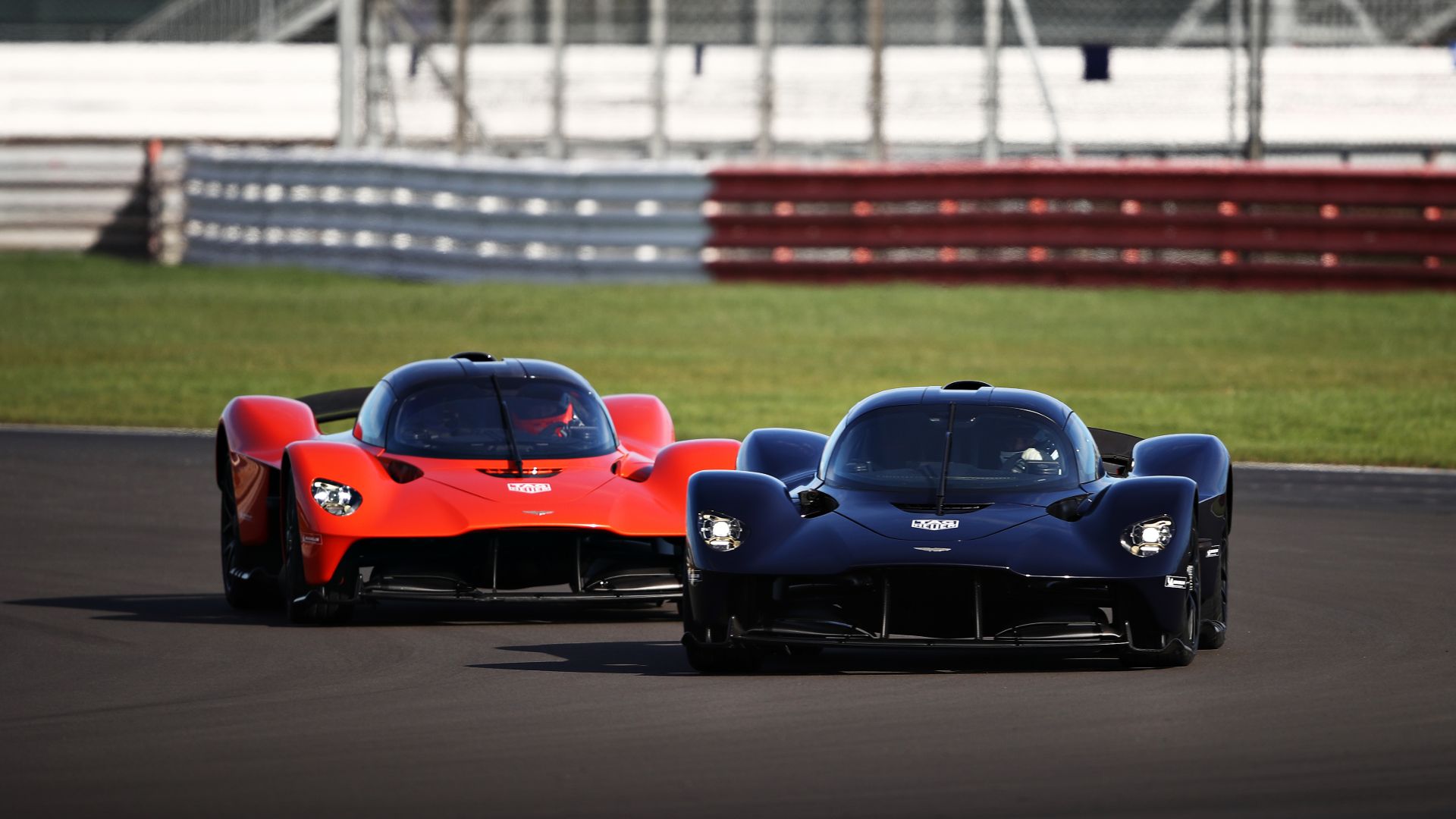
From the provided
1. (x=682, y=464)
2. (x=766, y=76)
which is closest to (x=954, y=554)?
(x=682, y=464)

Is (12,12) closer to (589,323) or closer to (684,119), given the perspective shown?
(684,119)

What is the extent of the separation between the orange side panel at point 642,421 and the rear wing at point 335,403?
1205mm

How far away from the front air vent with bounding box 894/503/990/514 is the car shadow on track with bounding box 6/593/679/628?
1.90 meters

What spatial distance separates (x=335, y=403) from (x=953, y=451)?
13.5ft

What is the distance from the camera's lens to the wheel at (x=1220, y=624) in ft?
30.5

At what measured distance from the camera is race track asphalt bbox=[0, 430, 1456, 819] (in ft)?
21.1

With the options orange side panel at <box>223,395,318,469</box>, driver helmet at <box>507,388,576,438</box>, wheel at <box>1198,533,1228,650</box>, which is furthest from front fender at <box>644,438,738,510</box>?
wheel at <box>1198,533,1228,650</box>

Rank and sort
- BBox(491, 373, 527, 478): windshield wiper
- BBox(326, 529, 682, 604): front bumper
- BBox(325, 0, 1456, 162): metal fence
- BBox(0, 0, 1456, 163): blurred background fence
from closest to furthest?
BBox(326, 529, 682, 604): front bumper → BBox(491, 373, 527, 478): windshield wiper → BBox(325, 0, 1456, 162): metal fence → BBox(0, 0, 1456, 163): blurred background fence

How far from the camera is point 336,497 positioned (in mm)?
10305

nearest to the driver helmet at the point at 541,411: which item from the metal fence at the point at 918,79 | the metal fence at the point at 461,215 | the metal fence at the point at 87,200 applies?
the metal fence at the point at 461,215

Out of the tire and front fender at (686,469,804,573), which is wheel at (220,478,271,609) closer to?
front fender at (686,469,804,573)

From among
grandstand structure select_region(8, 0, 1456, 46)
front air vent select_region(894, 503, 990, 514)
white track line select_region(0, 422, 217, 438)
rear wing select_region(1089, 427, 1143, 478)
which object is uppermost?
grandstand structure select_region(8, 0, 1456, 46)

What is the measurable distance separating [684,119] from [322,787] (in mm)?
24238

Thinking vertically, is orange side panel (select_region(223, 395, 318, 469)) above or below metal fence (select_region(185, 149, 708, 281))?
below
